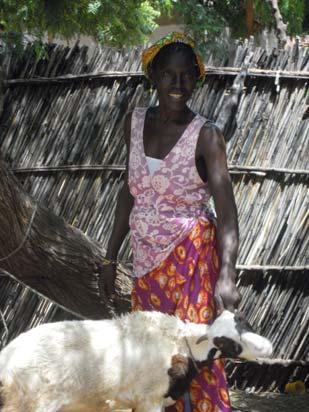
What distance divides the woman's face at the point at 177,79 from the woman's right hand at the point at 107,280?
0.89 metres

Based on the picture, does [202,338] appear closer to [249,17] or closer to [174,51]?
[174,51]

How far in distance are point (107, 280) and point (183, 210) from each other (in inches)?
27.8

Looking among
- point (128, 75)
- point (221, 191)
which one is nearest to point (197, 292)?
point (221, 191)

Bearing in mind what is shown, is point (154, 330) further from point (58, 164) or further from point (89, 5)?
point (89, 5)

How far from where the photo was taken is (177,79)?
11.1 feet

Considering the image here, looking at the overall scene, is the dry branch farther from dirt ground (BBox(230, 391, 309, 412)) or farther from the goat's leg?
the goat's leg

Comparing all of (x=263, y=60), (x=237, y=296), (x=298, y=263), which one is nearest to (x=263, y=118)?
(x=263, y=60)

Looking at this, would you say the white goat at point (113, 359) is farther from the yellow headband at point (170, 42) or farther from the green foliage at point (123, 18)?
the green foliage at point (123, 18)

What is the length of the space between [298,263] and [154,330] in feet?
8.17

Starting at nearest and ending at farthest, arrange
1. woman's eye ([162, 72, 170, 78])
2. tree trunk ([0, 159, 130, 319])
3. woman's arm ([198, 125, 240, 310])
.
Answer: woman's arm ([198, 125, 240, 310])
woman's eye ([162, 72, 170, 78])
tree trunk ([0, 159, 130, 319])

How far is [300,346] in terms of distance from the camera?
558 centimetres

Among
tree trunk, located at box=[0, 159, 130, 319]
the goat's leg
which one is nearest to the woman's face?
tree trunk, located at box=[0, 159, 130, 319]

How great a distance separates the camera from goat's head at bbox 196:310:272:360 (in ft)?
9.84

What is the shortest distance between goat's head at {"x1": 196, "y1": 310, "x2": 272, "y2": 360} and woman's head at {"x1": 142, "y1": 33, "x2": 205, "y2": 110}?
91 cm
